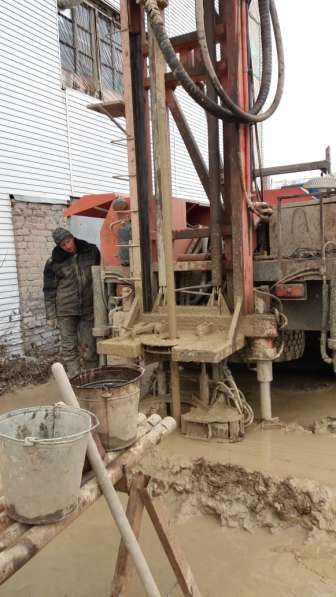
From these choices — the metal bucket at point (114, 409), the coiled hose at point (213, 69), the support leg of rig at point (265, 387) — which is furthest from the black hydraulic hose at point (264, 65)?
the metal bucket at point (114, 409)

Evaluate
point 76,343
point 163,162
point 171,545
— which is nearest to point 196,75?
point 163,162

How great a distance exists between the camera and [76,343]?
663 centimetres

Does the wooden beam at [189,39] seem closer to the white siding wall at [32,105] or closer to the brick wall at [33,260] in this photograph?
the white siding wall at [32,105]

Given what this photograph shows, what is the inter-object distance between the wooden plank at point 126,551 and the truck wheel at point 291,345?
2.77 m

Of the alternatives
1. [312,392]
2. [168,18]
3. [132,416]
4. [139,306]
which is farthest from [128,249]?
[168,18]

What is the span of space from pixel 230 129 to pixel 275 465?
287cm

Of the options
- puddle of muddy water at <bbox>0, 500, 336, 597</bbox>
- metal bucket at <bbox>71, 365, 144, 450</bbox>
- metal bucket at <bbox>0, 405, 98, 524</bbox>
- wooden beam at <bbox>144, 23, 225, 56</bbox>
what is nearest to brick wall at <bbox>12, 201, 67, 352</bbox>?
wooden beam at <bbox>144, 23, 225, 56</bbox>

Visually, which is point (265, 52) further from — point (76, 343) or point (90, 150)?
point (90, 150)

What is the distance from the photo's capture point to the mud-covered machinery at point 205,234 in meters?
4.13

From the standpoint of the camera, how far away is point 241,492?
3459mm

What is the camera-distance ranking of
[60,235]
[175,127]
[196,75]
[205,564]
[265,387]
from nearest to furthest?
[205,564] < [265,387] < [196,75] < [60,235] < [175,127]

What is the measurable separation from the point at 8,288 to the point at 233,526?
19.2 feet

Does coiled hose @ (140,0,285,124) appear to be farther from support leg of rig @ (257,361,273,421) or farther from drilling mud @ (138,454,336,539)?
drilling mud @ (138,454,336,539)

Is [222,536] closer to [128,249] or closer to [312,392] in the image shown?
[312,392]
